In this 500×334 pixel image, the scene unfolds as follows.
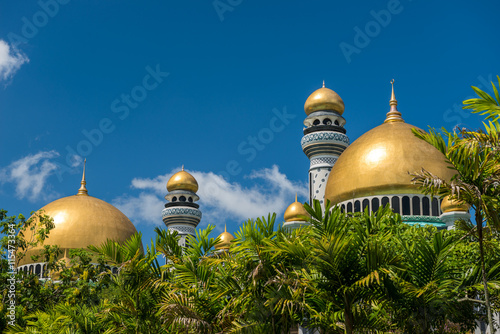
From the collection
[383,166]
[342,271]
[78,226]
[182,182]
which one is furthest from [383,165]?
[342,271]

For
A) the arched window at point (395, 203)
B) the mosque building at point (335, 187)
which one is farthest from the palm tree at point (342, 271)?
the arched window at point (395, 203)

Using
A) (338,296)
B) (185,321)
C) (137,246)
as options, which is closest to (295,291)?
(338,296)

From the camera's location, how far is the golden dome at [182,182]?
51.6 metres

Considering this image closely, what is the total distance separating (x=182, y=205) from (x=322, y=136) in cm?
1474

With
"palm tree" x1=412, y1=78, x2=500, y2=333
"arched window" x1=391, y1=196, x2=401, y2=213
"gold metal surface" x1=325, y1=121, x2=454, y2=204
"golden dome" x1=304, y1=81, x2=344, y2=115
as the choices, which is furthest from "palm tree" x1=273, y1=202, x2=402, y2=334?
"golden dome" x1=304, y1=81, x2=344, y2=115

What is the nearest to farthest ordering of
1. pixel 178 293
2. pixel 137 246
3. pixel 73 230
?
1. pixel 178 293
2. pixel 137 246
3. pixel 73 230

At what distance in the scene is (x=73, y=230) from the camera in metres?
39.9

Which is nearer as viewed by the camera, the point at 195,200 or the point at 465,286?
the point at 465,286

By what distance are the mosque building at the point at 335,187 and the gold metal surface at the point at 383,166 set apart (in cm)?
5

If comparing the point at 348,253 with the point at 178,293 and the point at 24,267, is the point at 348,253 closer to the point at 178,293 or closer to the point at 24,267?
the point at 178,293

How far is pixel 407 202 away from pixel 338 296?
2290 cm

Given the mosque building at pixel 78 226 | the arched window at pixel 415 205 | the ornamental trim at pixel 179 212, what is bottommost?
the arched window at pixel 415 205

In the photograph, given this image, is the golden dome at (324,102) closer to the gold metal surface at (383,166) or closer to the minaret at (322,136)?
the minaret at (322,136)

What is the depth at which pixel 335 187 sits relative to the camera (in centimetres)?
3288
